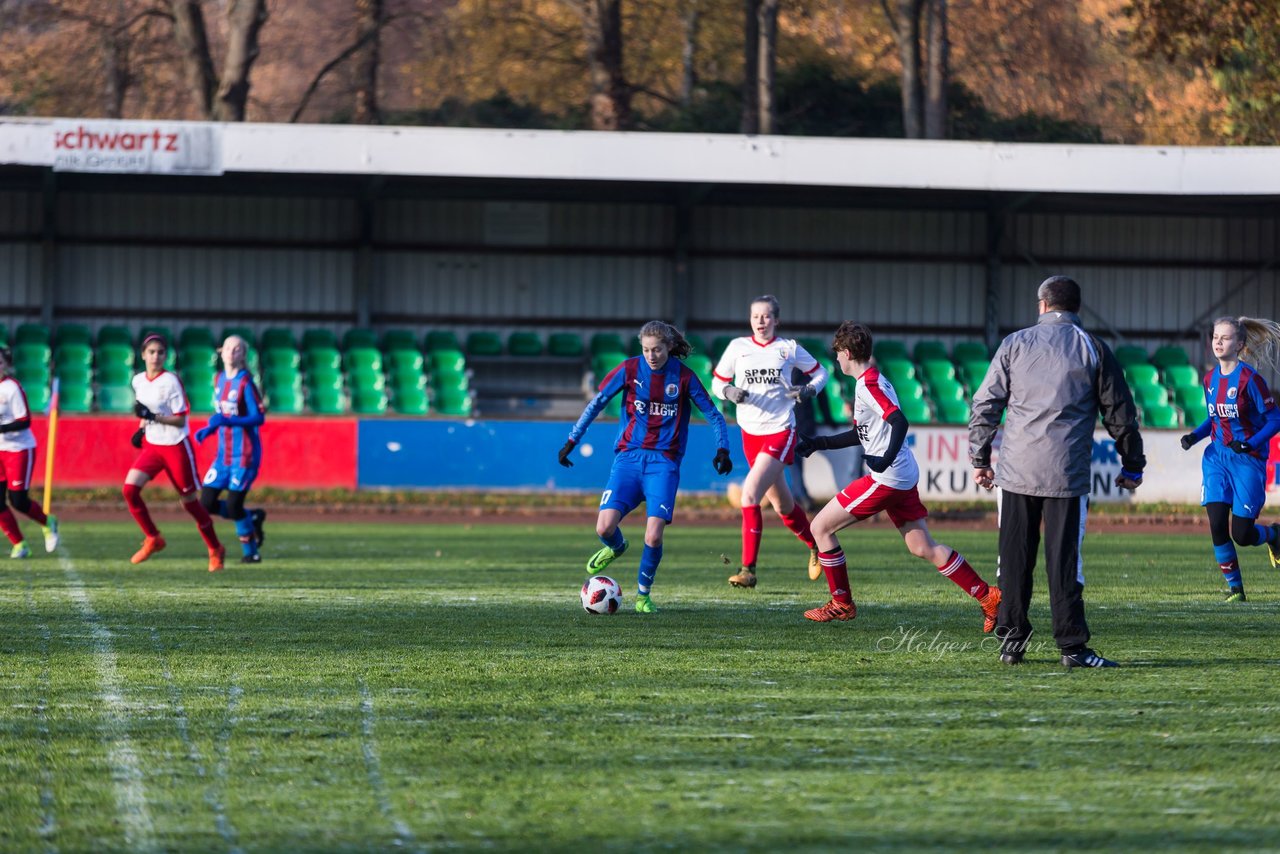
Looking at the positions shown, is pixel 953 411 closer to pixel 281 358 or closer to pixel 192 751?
pixel 281 358

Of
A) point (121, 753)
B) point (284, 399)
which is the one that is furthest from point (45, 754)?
point (284, 399)

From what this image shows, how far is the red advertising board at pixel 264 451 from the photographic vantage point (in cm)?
2303

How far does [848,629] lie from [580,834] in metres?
5.09

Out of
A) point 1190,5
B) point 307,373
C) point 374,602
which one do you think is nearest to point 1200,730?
point 374,602

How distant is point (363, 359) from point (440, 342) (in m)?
1.48

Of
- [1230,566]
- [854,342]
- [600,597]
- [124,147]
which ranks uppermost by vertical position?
[124,147]

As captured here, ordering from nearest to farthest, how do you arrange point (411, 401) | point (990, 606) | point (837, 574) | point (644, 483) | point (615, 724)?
1. point (615, 724)
2. point (990, 606)
3. point (837, 574)
4. point (644, 483)
5. point (411, 401)

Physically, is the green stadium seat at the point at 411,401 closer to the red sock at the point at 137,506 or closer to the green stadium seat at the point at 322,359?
the green stadium seat at the point at 322,359

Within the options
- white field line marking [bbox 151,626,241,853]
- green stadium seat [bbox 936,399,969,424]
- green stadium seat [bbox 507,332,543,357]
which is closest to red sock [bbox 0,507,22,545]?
white field line marking [bbox 151,626,241,853]

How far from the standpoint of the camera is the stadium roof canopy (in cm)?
2378

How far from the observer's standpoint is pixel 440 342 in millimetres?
27344

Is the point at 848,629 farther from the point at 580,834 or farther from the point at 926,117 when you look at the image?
the point at 926,117

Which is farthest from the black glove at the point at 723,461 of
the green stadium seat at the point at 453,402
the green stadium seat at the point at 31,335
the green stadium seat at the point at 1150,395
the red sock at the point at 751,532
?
the green stadium seat at the point at 31,335

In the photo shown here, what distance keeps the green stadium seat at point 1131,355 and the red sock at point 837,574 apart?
62.7 feet
